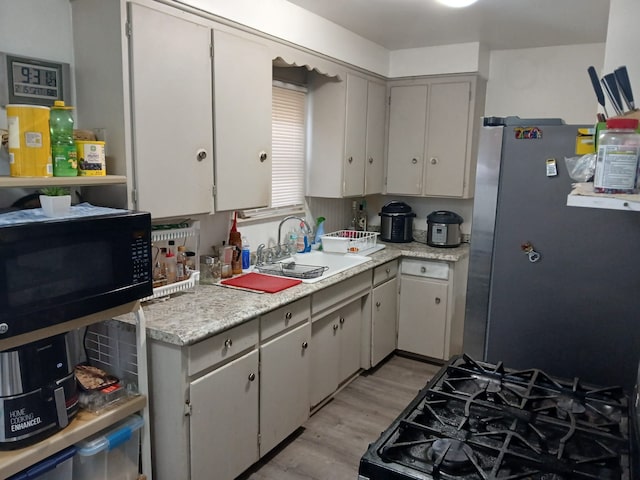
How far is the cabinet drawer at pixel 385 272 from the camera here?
337 centimetres

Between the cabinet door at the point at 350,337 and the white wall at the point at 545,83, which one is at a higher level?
the white wall at the point at 545,83

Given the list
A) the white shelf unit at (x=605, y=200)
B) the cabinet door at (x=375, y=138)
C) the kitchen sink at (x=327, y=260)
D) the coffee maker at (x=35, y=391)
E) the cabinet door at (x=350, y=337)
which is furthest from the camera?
the cabinet door at (x=375, y=138)

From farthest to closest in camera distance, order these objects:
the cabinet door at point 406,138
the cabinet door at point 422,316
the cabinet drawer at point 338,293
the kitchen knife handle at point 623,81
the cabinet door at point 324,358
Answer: the cabinet door at point 406,138 < the cabinet door at point 422,316 < the cabinet door at point 324,358 < the cabinet drawer at point 338,293 < the kitchen knife handle at point 623,81

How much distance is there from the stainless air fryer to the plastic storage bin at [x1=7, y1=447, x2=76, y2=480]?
9.48ft

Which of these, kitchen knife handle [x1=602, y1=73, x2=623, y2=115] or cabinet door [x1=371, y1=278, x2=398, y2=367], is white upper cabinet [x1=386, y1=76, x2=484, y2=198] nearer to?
cabinet door [x1=371, y1=278, x2=398, y2=367]

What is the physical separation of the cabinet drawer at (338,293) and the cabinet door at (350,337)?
4.4 inches

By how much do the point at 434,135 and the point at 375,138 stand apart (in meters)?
0.47

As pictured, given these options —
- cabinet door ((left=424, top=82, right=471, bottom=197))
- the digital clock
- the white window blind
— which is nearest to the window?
the white window blind

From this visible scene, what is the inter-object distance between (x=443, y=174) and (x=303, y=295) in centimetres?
192

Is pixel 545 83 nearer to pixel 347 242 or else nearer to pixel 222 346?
pixel 347 242

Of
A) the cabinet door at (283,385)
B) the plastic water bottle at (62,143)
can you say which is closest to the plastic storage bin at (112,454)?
the cabinet door at (283,385)

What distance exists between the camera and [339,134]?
3.45m

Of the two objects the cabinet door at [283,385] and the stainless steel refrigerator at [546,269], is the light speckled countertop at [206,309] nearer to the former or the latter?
the cabinet door at [283,385]

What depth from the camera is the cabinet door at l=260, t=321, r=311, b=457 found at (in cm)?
232
